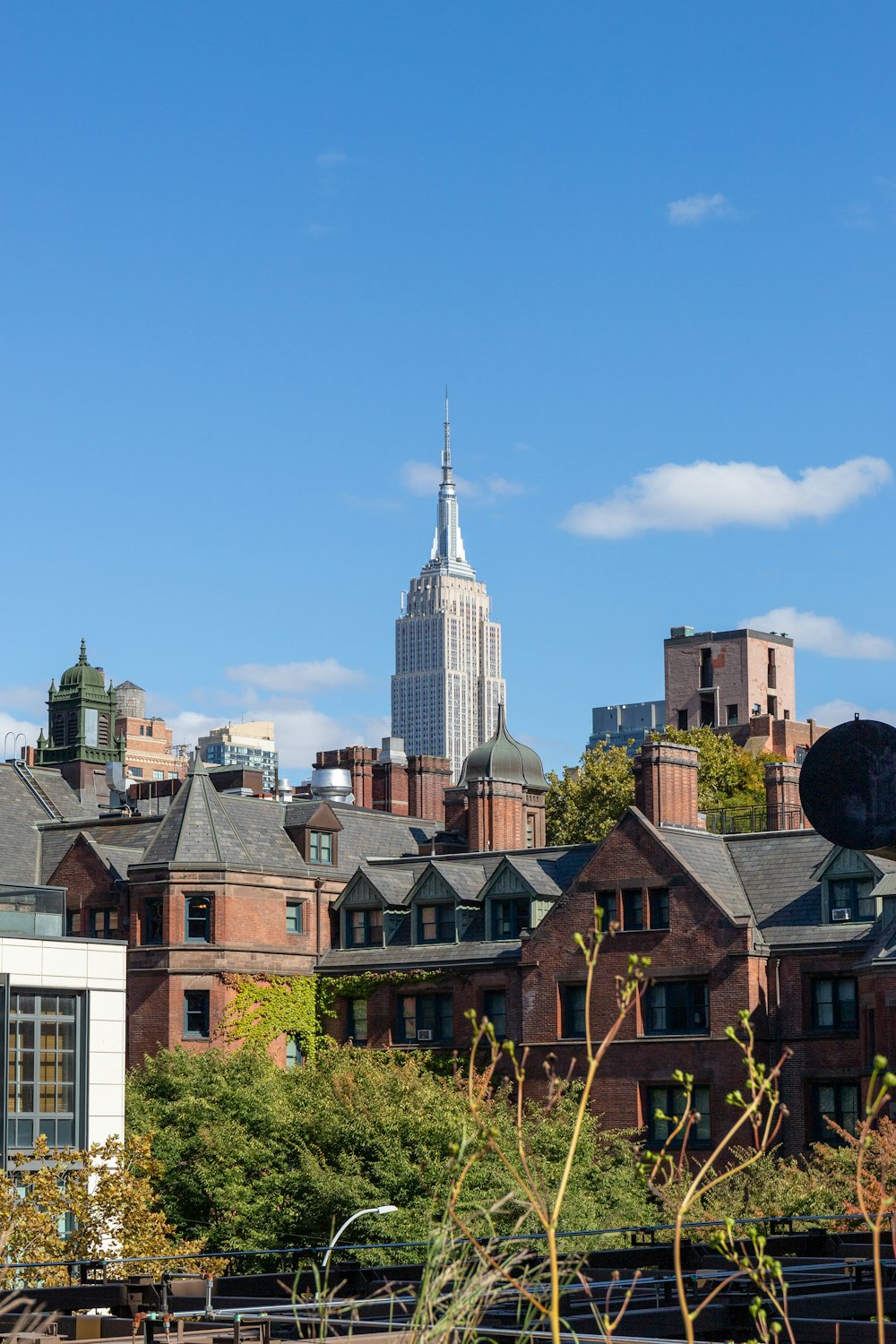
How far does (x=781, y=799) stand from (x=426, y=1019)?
15.0m

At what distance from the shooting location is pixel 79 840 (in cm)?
6769

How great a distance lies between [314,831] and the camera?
227 ft

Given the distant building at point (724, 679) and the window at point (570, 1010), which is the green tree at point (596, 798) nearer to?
the window at point (570, 1010)

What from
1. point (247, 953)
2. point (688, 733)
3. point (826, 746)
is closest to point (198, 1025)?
point (247, 953)

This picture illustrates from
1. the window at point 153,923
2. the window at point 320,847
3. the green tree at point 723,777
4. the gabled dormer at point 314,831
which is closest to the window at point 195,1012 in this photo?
the window at point 153,923

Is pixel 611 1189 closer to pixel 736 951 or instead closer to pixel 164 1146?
pixel 736 951

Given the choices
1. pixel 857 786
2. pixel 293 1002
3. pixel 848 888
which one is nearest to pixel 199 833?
pixel 293 1002

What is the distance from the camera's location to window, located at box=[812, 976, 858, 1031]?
55406mm

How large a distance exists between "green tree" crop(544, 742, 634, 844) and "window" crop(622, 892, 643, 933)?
27.7 meters

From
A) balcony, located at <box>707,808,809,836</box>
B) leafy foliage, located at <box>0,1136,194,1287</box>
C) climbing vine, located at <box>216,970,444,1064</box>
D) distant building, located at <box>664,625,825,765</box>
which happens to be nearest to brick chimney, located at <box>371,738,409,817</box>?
balcony, located at <box>707,808,809,836</box>

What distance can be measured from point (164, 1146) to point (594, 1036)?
45.0 ft

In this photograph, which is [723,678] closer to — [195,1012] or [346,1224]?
[195,1012]

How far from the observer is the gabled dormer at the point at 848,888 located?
56219 millimetres

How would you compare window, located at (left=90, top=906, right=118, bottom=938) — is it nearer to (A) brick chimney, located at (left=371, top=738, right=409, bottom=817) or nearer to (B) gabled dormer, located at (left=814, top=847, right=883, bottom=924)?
(A) brick chimney, located at (left=371, top=738, right=409, bottom=817)
